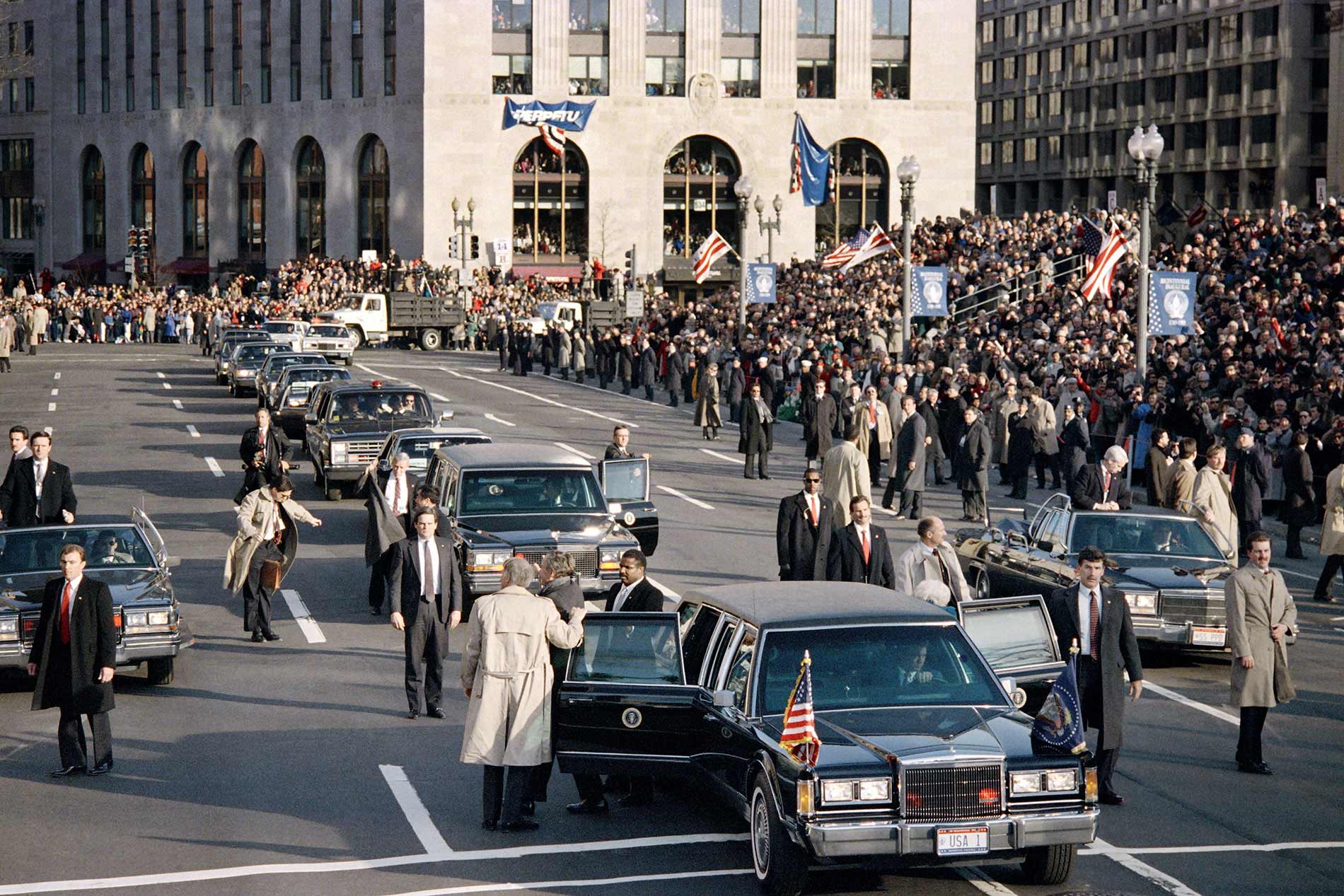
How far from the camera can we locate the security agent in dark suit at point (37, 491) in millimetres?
18688

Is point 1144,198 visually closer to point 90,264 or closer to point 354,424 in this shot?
point 354,424

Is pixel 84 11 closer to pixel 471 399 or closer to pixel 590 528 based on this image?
pixel 471 399

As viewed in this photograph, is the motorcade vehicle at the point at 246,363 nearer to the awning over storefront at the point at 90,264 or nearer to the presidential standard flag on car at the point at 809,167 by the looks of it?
the presidential standard flag on car at the point at 809,167

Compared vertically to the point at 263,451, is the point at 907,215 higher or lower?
higher

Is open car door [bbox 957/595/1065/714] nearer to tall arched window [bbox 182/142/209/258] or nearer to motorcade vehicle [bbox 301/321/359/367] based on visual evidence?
motorcade vehicle [bbox 301/321/359/367]

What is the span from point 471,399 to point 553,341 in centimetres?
1393

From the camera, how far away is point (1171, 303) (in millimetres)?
29703

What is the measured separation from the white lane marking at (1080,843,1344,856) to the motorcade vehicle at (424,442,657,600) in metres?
7.65

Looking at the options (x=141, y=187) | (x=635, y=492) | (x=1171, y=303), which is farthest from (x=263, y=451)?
(x=141, y=187)

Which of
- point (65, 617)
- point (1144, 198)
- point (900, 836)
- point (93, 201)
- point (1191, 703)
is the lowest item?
point (1191, 703)

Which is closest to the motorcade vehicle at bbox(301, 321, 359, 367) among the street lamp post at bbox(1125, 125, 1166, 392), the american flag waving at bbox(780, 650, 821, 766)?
the street lamp post at bbox(1125, 125, 1166, 392)

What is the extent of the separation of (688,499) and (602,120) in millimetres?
62380

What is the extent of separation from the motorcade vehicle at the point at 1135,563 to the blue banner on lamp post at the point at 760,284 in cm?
3184

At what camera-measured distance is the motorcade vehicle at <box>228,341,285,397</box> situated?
45.8 metres
